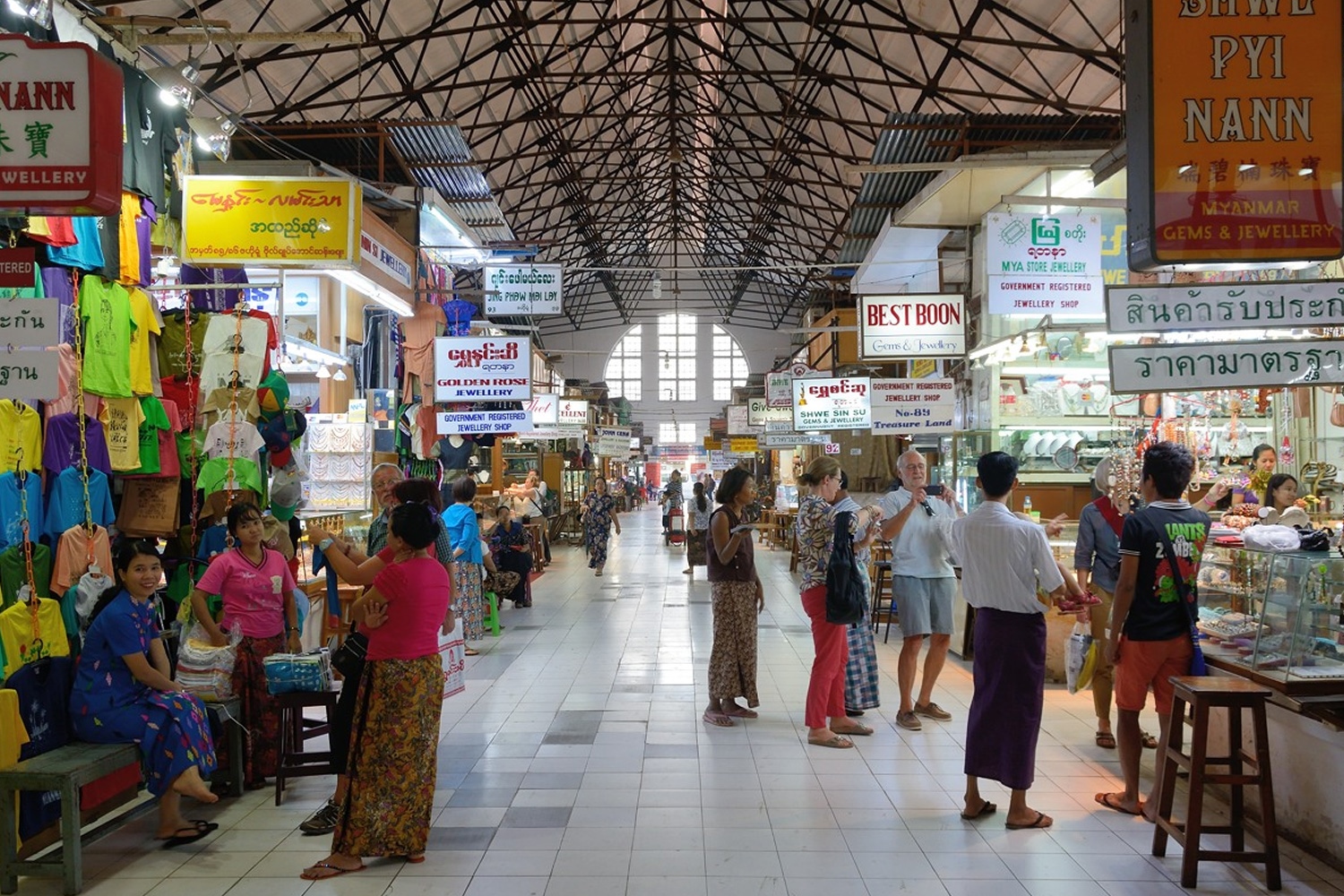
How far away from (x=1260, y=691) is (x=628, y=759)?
2965mm

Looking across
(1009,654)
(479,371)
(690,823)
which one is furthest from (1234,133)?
(479,371)

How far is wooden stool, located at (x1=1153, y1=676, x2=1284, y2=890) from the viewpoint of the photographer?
3498mm

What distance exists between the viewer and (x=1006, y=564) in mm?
4086

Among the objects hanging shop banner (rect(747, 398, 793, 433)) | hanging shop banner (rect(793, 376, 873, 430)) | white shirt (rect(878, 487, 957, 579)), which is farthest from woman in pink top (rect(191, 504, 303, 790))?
hanging shop banner (rect(747, 398, 793, 433))

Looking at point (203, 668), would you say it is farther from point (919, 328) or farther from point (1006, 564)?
point (919, 328)

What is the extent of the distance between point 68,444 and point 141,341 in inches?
28.1

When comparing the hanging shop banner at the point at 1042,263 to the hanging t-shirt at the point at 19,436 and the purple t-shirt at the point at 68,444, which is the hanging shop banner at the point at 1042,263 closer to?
the purple t-shirt at the point at 68,444

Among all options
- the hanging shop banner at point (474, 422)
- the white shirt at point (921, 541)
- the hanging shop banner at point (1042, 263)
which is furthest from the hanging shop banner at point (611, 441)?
the white shirt at point (921, 541)

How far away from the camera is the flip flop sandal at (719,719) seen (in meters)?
5.89

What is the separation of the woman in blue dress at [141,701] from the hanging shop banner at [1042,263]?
6140mm

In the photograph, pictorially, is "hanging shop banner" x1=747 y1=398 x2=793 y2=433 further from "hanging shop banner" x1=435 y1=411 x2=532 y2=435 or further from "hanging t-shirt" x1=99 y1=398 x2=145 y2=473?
"hanging t-shirt" x1=99 y1=398 x2=145 y2=473

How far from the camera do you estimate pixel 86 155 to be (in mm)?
3064

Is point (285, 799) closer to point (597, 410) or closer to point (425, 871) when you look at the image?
point (425, 871)

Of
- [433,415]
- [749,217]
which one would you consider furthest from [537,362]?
[433,415]
